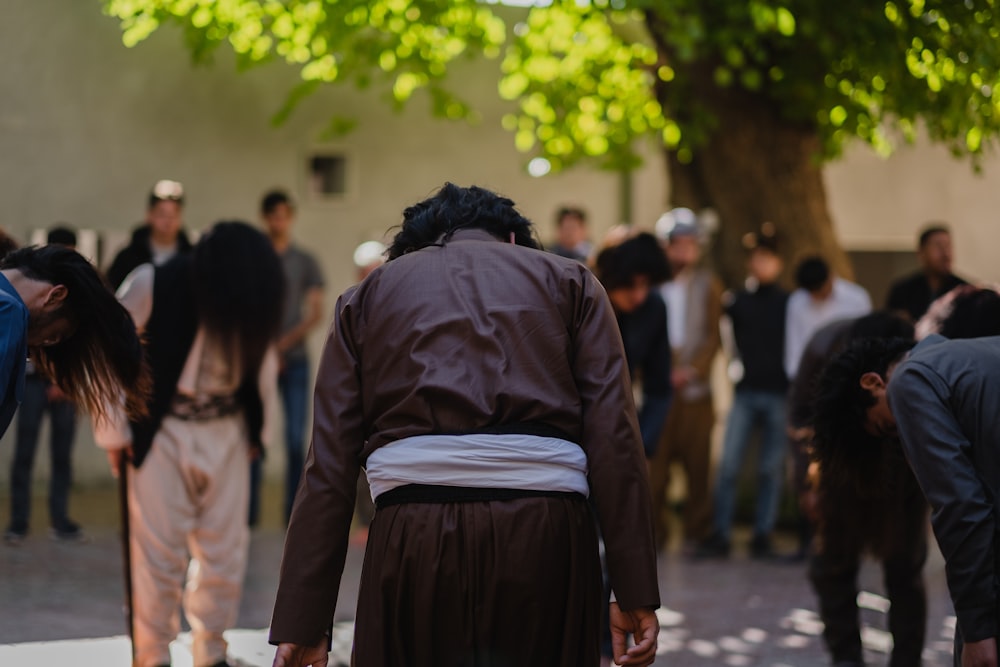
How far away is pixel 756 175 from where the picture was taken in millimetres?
11820

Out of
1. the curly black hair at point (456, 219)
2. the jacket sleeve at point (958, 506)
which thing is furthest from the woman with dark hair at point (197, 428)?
the jacket sleeve at point (958, 506)

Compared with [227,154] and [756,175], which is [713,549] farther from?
[227,154]

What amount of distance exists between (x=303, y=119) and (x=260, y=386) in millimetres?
7558

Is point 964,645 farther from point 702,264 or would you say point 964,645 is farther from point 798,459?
point 702,264

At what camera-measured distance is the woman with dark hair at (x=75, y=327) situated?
14.9 ft

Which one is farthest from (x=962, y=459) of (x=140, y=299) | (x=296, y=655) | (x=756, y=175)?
(x=756, y=175)

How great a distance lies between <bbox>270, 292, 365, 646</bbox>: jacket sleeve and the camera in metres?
4.02

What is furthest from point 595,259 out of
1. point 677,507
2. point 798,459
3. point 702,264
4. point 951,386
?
point 677,507

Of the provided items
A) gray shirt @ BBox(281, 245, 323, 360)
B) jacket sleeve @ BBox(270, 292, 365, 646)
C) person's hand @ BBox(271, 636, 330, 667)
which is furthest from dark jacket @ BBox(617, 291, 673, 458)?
gray shirt @ BBox(281, 245, 323, 360)

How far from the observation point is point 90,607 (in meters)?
8.16

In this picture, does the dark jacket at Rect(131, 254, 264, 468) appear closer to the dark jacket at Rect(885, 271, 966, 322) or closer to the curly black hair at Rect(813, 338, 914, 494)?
the curly black hair at Rect(813, 338, 914, 494)

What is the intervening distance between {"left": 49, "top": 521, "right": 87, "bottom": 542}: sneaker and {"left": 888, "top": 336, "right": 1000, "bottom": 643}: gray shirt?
24.1 feet

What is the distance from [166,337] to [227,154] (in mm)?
7364

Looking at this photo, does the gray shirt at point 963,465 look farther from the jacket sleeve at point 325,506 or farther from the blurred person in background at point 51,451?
the blurred person in background at point 51,451
